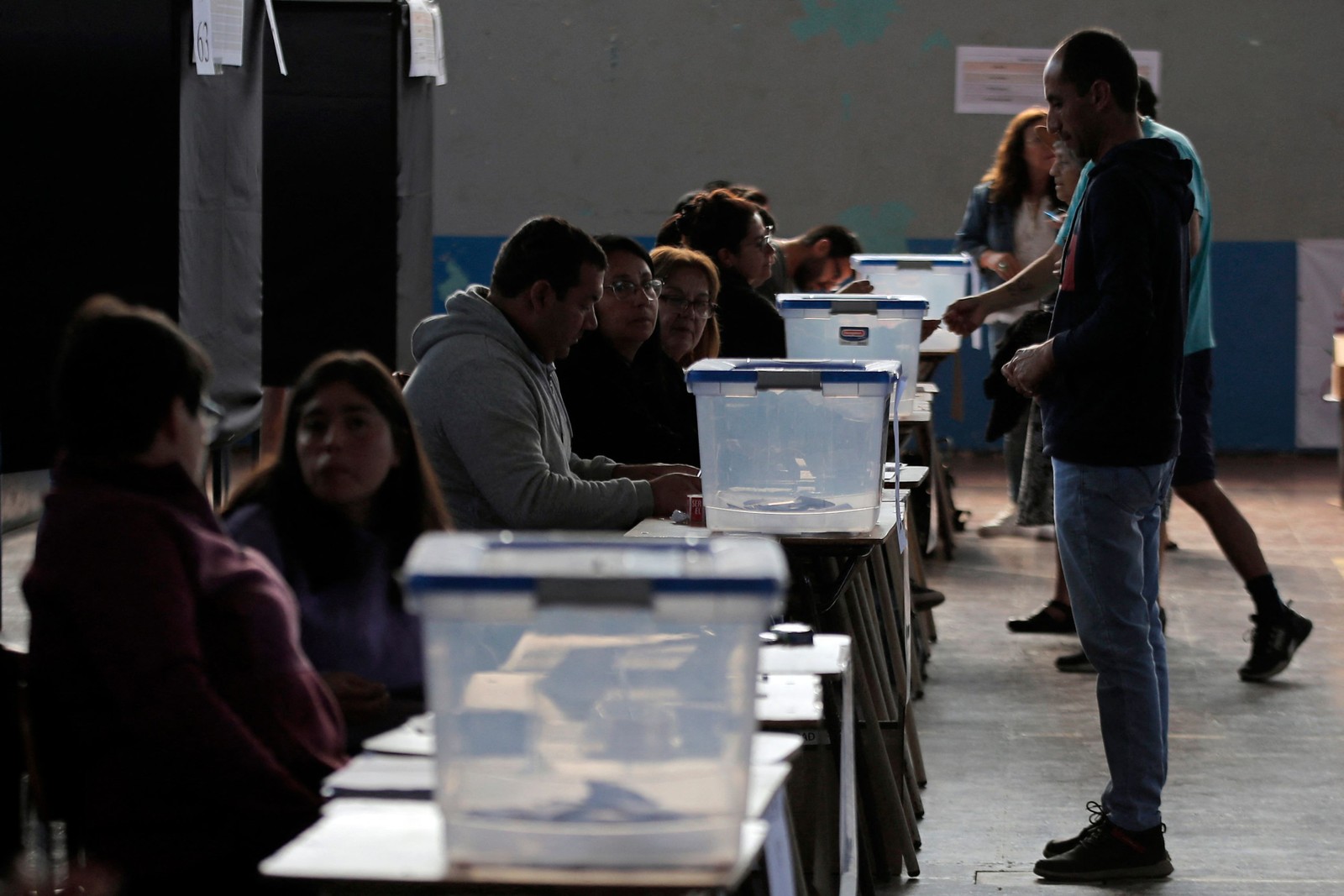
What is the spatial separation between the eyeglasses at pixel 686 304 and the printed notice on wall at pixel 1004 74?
18.3 ft

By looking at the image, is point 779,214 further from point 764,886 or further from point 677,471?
point 764,886

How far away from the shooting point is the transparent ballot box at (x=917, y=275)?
18.4 ft

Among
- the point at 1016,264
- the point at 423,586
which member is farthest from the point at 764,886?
the point at 1016,264

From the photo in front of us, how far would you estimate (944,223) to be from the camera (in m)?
9.41

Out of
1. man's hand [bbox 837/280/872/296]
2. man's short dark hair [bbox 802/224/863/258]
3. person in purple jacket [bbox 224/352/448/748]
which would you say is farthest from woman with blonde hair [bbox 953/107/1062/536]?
person in purple jacket [bbox 224/352/448/748]

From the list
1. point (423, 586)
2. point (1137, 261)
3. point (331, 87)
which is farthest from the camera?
point (331, 87)

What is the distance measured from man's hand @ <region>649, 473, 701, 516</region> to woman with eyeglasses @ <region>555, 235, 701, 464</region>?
51 cm

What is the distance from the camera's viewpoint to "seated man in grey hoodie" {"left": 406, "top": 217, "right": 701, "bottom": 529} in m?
3.04

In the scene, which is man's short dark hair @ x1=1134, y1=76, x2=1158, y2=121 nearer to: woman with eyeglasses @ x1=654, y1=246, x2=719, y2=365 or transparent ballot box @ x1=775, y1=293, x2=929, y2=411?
transparent ballot box @ x1=775, y1=293, x2=929, y2=411

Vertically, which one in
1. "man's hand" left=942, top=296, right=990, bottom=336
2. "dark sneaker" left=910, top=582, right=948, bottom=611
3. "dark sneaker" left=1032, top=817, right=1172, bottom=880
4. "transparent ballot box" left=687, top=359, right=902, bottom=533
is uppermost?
"man's hand" left=942, top=296, right=990, bottom=336

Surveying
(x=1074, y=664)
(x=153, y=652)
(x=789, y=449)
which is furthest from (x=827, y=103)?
(x=153, y=652)

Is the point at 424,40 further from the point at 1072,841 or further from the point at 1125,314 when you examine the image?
the point at 1072,841

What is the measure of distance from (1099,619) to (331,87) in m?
3.63

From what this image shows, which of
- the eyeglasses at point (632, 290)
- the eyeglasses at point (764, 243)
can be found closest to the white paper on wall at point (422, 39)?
the eyeglasses at point (764, 243)
